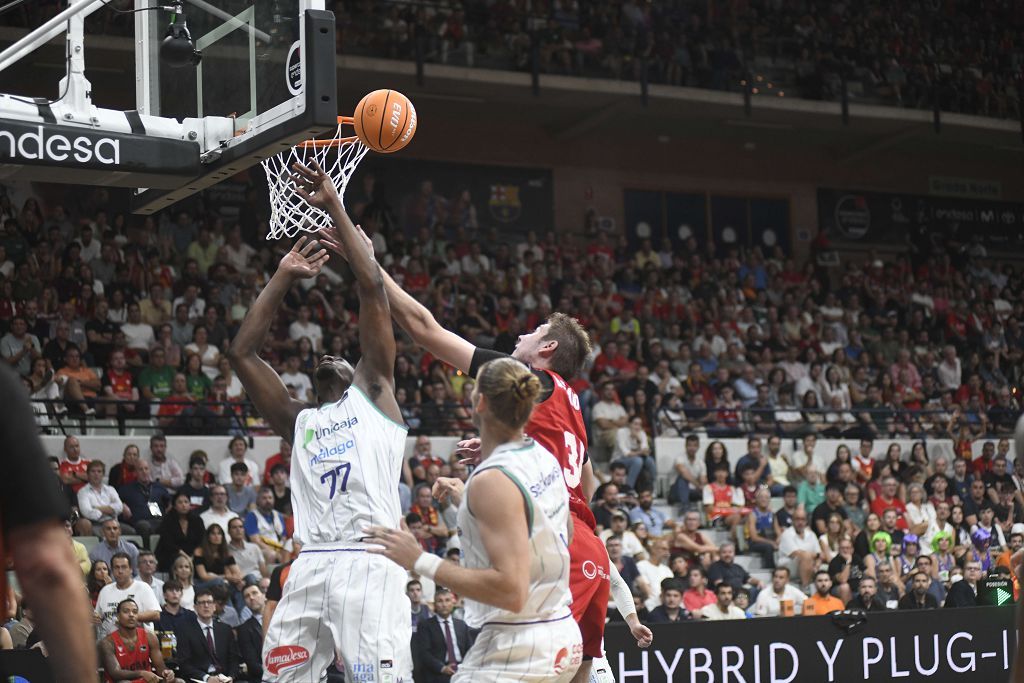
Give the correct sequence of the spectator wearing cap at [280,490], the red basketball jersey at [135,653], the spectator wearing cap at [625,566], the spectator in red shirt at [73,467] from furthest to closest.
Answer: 1. the spectator wearing cap at [280,490]
2. the spectator wearing cap at [625,566]
3. the spectator in red shirt at [73,467]
4. the red basketball jersey at [135,653]

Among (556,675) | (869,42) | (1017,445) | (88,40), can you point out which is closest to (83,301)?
(88,40)

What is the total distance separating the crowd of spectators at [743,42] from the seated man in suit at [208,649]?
34.6 feet

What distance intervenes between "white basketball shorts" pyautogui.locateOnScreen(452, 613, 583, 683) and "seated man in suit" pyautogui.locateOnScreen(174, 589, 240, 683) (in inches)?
279

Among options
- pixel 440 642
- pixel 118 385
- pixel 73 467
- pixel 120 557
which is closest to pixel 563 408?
pixel 440 642

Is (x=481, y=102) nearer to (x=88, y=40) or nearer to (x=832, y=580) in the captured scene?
(x=832, y=580)

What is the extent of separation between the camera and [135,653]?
10.7 meters

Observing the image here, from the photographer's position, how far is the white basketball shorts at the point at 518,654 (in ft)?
14.5

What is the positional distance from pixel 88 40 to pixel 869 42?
18980 mm

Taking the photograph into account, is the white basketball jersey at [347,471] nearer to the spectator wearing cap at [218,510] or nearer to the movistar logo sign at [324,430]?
the movistar logo sign at [324,430]

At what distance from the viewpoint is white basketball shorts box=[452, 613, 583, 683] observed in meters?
4.42

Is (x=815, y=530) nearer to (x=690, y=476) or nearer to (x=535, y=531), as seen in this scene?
(x=690, y=476)

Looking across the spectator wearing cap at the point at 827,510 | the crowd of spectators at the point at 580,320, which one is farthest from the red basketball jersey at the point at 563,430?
the spectator wearing cap at the point at 827,510

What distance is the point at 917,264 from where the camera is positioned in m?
25.3

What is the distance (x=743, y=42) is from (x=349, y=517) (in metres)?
18.8
